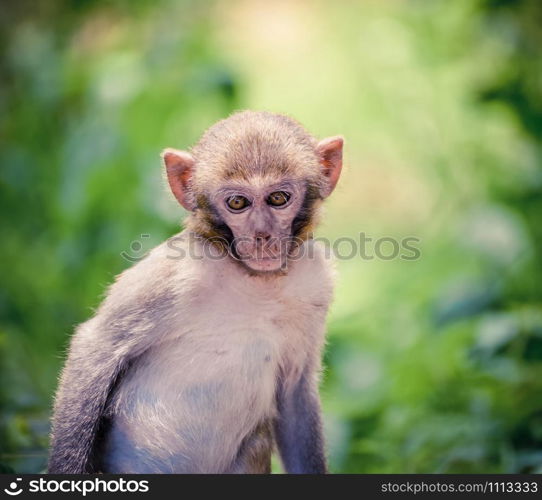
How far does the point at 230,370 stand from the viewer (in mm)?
4348

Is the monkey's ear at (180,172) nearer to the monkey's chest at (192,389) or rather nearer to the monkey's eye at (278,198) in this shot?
the monkey's eye at (278,198)

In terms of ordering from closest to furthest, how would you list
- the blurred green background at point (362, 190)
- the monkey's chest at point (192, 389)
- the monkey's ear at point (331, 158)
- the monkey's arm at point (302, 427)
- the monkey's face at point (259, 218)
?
the monkey's face at point (259, 218), the monkey's chest at point (192, 389), the monkey's ear at point (331, 158), the monkey's arm at point (302, 427), the blurred green background at point (362, 190)

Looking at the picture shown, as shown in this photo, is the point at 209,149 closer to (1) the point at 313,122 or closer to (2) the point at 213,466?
(2) the point at 213,466

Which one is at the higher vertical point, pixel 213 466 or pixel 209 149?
pixel 209 149

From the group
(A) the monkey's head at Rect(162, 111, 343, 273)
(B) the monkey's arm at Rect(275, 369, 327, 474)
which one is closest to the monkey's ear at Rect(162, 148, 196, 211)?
(A) the monkey's head at Rect(162, 111, 343, 273)

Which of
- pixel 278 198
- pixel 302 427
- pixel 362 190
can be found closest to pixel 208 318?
pixel 278 198

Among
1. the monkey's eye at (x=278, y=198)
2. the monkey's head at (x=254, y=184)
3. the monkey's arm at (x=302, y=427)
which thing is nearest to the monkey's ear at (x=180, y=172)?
the monkey's head at (x=254, y=184)

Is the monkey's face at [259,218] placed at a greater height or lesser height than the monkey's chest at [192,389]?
greater

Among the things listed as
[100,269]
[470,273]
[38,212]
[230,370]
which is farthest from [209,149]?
[38,212]

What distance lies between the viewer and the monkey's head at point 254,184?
4.17m

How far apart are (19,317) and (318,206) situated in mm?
4212

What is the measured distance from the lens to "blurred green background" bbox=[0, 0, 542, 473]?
5.98 metres

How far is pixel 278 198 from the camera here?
4.24m
